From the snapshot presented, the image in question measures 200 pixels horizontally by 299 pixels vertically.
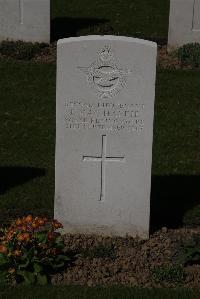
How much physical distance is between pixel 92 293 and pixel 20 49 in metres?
9.33

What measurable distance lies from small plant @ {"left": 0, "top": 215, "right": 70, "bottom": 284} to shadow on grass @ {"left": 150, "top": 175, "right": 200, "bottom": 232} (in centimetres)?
143

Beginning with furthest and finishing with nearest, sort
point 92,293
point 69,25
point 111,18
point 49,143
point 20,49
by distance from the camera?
point 111,18 < point 69,25 < point 20,49 < point 49,143 < point 92,293

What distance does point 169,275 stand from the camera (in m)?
7.36

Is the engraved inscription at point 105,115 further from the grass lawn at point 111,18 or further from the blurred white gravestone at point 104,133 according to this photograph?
the grass lawn at point 111,18

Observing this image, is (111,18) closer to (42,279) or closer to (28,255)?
(28,255)

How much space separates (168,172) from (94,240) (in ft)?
7.48

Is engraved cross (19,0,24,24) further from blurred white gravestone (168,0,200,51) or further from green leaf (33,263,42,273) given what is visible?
green leaf (33,263,42,273)

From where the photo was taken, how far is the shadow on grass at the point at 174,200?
878 centimetres

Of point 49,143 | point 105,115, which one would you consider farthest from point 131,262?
point 49,143

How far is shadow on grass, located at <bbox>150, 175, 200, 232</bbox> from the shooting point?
8.78m

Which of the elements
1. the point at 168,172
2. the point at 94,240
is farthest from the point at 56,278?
the point at 168,172

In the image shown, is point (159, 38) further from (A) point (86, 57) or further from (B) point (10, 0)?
(A) point (86, 57)

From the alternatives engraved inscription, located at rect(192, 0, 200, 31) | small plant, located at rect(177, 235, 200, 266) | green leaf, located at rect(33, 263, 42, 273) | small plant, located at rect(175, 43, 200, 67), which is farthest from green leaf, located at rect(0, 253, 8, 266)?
engraved inscription, located at rect(192, 0, 200, 31)

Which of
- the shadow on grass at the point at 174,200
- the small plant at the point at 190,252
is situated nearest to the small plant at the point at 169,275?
the small plant at the point at 190,252
